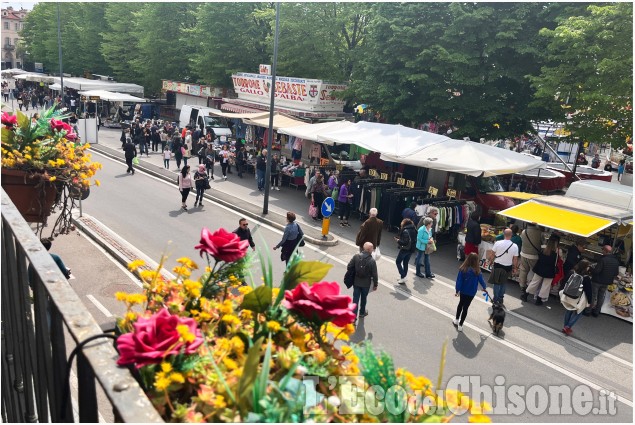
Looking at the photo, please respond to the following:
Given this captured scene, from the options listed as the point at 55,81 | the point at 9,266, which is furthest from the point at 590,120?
the point at 55,81

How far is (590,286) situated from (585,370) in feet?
6.05

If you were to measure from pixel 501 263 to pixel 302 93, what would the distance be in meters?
19.8

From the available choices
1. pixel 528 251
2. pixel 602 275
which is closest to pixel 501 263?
pixel 528 251

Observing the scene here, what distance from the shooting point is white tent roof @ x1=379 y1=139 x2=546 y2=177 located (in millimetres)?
15977

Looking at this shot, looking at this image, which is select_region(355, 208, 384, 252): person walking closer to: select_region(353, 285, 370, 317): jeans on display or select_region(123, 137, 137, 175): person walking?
select_region(353, 285, 370, 317): jeans on display

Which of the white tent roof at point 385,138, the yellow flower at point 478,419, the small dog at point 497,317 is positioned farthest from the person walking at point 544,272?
the yellow flower at point 478,419

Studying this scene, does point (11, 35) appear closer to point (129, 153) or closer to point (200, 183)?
point (129, 153)

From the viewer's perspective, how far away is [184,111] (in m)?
36.1

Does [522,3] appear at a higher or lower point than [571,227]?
higher

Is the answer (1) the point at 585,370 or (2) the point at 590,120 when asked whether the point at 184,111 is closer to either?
(2) the point at 590,120

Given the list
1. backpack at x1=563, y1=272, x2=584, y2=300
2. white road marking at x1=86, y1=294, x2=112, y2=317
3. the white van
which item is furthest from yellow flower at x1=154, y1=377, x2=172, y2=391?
the white van

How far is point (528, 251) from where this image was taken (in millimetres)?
12625

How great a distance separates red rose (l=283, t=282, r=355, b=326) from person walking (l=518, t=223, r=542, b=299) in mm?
11122

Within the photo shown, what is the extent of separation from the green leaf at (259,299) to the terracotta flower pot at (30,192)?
362 centimetres
